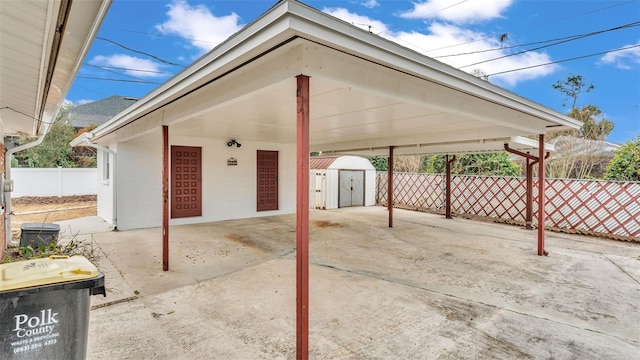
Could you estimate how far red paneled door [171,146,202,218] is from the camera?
7398 mm

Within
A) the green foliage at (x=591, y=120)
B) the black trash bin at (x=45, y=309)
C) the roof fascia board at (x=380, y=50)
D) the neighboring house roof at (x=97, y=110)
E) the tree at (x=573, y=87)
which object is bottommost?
the black trash bin at (x=45, y=309)

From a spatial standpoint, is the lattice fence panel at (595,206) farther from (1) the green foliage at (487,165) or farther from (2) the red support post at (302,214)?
(2) the red support post at (302,214)

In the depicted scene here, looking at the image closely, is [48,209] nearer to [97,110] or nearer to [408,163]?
[408,163]

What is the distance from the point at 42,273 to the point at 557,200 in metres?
9.80

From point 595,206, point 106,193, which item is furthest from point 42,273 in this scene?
point 595,206

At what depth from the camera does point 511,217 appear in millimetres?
8820

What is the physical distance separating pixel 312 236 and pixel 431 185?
Result: 6.32 metres

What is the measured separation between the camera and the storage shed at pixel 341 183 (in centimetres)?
1144

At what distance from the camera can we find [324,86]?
2.57 metres

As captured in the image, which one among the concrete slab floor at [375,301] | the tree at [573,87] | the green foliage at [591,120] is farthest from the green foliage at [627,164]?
the tree at [573,87]

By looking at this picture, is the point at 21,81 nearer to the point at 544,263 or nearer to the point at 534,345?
the point at 534,345

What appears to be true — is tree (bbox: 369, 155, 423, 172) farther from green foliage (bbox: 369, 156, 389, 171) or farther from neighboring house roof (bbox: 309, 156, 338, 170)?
neighboring house roof (bbox: 309, 156, 338, 170)

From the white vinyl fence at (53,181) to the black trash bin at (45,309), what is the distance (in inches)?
549

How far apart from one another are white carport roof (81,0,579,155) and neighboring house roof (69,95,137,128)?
2193 cm
